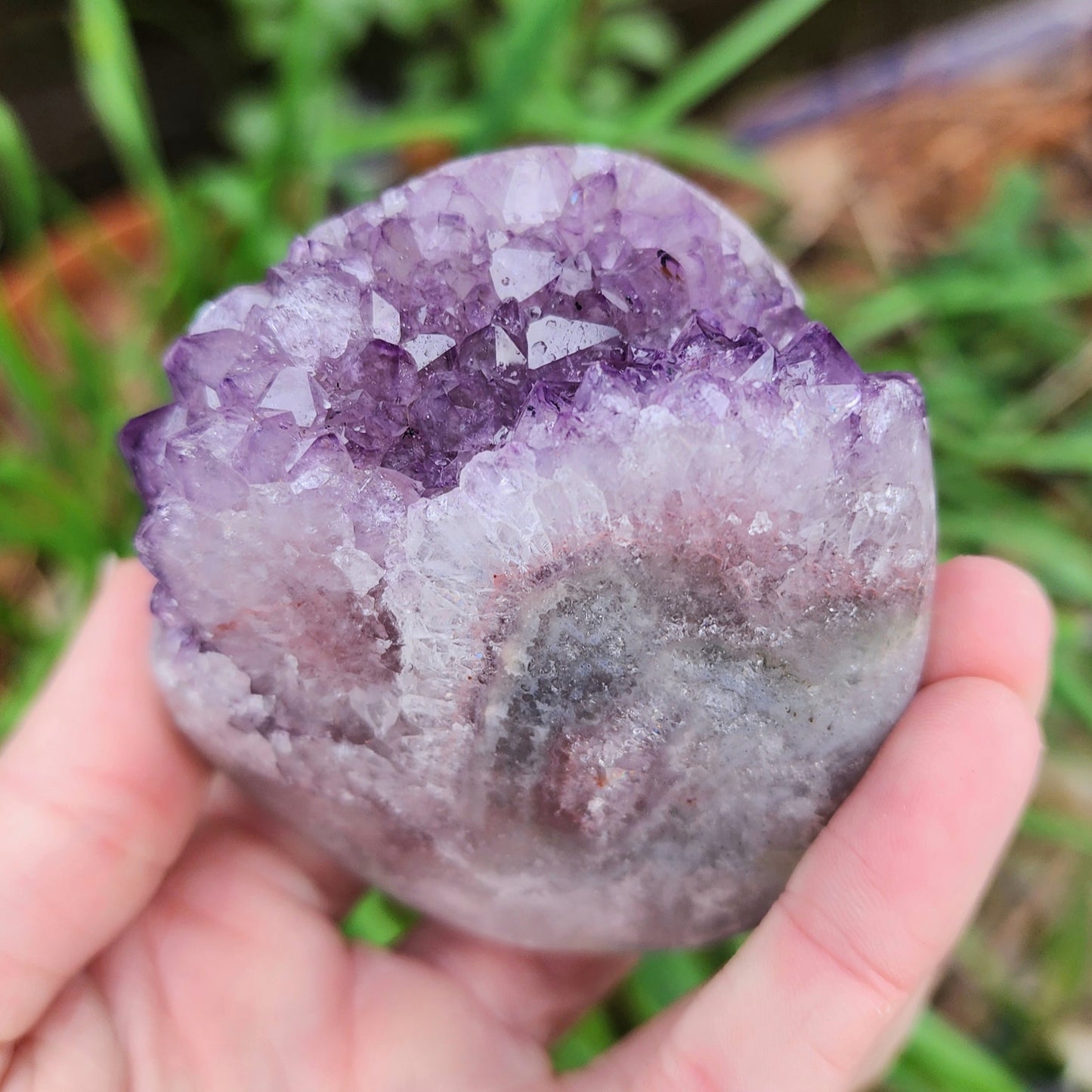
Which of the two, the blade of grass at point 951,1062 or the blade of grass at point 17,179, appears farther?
the blade of grass at point 17,179

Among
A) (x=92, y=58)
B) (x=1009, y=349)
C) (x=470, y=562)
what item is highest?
(x=92, y=58)

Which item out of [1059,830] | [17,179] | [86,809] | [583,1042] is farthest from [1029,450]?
[17,179]

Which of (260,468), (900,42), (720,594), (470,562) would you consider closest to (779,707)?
(720,594)

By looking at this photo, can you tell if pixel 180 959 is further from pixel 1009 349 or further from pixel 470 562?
pixel 1009 349

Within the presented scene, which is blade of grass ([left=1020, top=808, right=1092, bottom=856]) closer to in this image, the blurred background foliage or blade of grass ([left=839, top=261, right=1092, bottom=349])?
the blurred background foliage

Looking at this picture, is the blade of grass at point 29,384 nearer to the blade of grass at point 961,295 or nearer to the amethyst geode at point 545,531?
the amethyst geode at point 545,531

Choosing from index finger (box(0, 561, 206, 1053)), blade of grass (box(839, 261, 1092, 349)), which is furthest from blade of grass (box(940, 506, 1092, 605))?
index finger (box(0, 561, 206, 1053))

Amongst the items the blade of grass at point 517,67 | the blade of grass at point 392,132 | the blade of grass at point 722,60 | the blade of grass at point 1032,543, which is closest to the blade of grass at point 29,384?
the blade of grass at point 392,132

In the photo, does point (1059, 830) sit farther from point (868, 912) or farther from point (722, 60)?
point (722, 60)
